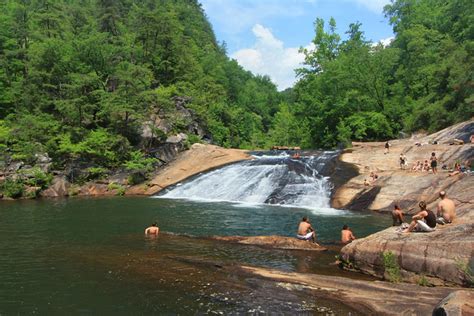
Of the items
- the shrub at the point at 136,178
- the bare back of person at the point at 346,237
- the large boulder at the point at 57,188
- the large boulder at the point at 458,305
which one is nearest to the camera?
the large boulder at the point at 458,305

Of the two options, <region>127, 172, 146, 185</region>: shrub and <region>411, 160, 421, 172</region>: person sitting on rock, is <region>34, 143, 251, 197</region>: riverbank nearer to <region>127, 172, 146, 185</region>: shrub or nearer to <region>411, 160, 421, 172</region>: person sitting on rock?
<region>127, 172, 146, 185</region>: shrub

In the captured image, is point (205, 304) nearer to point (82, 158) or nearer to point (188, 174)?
point (188, 174)

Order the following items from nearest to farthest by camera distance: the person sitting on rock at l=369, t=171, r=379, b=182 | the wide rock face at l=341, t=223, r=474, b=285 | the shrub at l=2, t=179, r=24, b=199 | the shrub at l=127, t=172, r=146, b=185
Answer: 1. the wide rock face at l=341, t=223, r=474, b=285
2. the person sitting on rock at l=369, t=171, r=379, b=182
3. the shrub at l=2, t=179, r=24, b=199
4. the shrub at l=127, t=172, r=146, b=185

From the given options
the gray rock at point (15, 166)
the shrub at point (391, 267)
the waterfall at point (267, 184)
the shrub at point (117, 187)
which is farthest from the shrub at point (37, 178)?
the shrub at point (391, 267)

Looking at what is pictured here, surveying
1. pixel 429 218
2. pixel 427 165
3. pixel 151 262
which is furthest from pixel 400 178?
pixel 151 262

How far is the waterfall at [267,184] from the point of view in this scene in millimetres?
30203

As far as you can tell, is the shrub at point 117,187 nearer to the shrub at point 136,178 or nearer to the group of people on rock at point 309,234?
the shrub at point 136,178

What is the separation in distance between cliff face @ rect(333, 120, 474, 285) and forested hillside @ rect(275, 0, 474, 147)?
1004cm

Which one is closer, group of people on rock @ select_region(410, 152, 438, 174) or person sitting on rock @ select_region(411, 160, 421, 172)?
group of people on rock @ select_region(410, 152, 438, 174)

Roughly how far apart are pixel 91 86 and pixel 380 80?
3520 centimetres

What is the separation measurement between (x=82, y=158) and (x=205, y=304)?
34934 millimetres

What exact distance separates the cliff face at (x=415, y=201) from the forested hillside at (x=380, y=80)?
1004 centimetres

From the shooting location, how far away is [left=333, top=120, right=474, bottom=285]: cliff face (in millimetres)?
10586

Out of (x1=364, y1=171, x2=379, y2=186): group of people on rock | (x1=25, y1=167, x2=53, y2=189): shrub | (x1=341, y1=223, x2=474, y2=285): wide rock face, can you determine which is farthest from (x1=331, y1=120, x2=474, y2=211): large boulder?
(x1=25, y1=167, x2=53, y2=189): shrub
